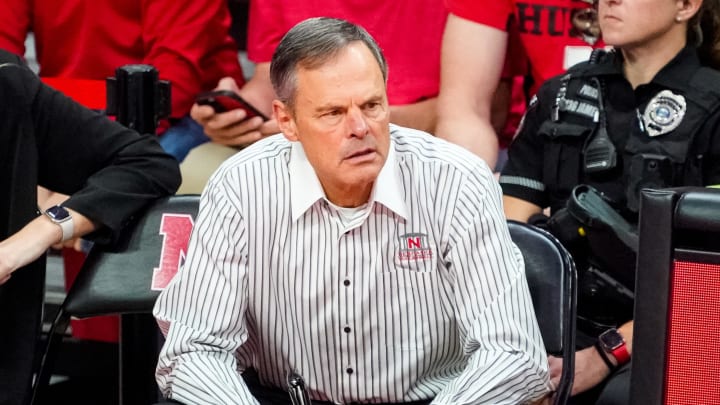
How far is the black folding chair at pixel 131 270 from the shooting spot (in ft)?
9.23

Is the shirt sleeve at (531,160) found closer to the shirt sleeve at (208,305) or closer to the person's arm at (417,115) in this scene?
the person's arm at (417,115)

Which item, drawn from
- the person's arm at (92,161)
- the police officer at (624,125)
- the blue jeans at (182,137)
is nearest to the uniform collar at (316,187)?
the person's arm at (92,161)

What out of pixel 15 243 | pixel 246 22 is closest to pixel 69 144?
pixel 15 243

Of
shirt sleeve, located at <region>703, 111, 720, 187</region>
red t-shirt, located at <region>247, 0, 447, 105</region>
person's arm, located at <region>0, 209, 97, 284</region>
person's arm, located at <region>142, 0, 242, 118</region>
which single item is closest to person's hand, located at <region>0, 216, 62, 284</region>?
person's arm, located at <region>0, 209, 97, 284</region>

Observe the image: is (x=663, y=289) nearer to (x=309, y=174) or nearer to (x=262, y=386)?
(x=309, y=174)

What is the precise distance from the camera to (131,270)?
2848 mm

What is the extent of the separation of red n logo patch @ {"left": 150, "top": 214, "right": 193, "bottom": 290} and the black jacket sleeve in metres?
0.12

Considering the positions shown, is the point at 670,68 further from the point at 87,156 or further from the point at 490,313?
the point at 87,156

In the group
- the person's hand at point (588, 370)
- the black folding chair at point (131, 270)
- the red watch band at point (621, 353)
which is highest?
the black folding chair at point (131, 270)

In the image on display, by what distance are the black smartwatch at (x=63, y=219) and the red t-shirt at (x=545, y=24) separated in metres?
1.40

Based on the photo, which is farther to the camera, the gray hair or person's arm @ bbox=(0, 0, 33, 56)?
person's arm @ bbox=(0, 0, 33, 56)

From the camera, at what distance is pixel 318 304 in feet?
8.26

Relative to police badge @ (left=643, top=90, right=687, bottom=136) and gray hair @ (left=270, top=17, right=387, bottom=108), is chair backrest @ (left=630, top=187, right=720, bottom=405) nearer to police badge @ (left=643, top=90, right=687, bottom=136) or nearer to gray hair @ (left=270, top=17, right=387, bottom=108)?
gray hair @ (left=270, top=17, right=387, bottom=108)

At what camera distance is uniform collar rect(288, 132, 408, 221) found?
2.45 meters
